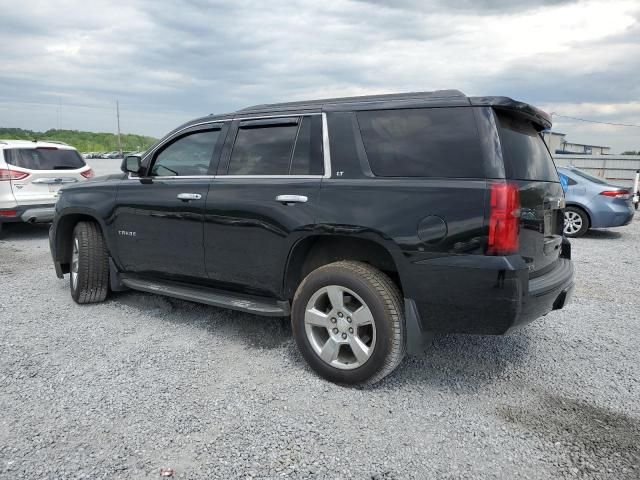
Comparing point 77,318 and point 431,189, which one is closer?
point 431,189

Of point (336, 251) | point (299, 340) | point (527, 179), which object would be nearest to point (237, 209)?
point (336, 251)

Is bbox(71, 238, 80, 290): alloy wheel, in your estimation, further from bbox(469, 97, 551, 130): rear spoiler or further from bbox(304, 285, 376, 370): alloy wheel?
bbox(469, 97, 551, 130): rear spoiler

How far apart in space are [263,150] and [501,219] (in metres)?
1.83

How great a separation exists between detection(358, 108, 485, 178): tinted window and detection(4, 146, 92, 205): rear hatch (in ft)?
23.1

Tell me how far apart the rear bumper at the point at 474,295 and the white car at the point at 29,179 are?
7307 millimetres

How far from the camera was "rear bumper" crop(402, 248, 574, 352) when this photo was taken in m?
2.68

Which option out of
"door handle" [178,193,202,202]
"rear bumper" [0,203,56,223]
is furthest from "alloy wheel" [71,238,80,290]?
"rear bumper" [0,203,56,223]

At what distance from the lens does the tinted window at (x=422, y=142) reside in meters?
2.83

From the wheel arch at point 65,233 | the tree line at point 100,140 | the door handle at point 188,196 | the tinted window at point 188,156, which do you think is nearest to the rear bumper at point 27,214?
the wheel arch at point 65,233

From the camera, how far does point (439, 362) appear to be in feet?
11.8

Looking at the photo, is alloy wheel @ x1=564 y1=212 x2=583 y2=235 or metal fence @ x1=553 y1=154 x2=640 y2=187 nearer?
alloy wheel @ x1=564 y1=212 x2=583 y2=235

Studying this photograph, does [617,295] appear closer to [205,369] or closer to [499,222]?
[499,222]

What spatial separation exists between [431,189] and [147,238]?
2587mm

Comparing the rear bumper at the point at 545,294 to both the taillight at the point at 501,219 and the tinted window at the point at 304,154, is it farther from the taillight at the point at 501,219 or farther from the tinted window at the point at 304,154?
the tinted window at the point at 304,154
